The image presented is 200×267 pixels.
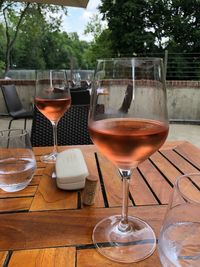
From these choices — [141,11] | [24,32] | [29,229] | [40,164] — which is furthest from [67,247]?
[24,32]

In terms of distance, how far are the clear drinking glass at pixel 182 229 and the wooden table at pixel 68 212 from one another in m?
0.08

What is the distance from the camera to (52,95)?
3.39ft

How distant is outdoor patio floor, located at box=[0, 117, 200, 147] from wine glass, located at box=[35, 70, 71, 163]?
3.38 meters

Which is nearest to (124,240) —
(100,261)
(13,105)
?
(100,261)

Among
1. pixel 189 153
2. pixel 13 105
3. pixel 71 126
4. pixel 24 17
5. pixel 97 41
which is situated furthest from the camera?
pixel 97 41

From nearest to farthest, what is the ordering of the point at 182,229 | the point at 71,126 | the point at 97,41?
the point at 182,229 → the point at 71,126 → the point at 97,41

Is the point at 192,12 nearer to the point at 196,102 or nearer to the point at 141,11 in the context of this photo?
the point at 141,11

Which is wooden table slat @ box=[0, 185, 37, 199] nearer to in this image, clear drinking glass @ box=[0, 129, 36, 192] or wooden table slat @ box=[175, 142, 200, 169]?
clear drinking glass @ box=[0, 129, 36, 192]

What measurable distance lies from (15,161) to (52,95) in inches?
11.9

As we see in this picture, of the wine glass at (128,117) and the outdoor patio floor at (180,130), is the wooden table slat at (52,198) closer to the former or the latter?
the wine glass at (128,117)

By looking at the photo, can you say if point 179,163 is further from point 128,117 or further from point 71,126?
point 71,126

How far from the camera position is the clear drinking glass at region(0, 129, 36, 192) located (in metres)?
0.79

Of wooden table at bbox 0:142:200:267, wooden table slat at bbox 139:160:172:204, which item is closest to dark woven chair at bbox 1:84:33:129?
wooden table at bbox 0:142:200:267

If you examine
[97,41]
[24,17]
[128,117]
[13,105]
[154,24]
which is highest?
[24,17]
